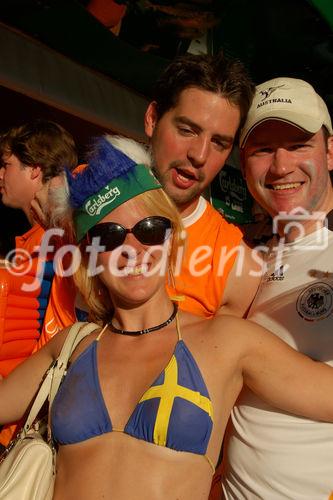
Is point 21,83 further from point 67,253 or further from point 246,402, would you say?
point 246,402

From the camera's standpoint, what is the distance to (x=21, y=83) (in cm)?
373

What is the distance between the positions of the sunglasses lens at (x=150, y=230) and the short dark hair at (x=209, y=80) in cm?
89

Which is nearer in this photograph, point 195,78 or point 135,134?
point 195,78

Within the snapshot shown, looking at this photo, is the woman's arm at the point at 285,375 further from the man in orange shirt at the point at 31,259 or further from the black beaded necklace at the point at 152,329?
the man in orange shirt at the point at 31,259

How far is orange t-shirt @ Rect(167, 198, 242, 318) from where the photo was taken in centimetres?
236

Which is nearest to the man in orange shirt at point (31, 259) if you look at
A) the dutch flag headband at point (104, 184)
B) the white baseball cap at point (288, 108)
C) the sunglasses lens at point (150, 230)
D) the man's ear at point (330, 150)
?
the dutch flag headband at point (104, 184)

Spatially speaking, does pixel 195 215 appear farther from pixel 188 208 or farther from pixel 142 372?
pixel 142 372

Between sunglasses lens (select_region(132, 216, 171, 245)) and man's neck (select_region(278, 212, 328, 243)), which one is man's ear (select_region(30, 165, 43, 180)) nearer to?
sunglasses lens (select_region(132, 216, 171, 245))

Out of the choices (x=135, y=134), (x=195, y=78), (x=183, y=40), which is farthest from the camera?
(x=183, y=40)

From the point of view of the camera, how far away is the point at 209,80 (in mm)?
2562

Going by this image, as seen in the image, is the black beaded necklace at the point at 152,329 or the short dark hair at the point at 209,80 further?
the short dark hair at the point at 209,80

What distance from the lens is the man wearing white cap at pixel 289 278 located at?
1892 millimetres

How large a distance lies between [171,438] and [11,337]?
1056 millimetres

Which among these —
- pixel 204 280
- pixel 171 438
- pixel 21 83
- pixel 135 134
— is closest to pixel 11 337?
pixel 204 280
